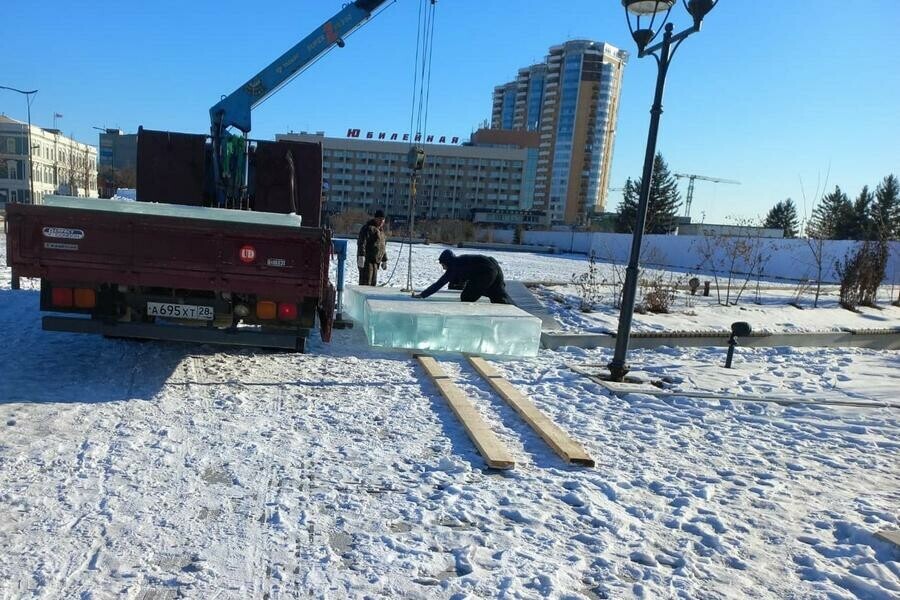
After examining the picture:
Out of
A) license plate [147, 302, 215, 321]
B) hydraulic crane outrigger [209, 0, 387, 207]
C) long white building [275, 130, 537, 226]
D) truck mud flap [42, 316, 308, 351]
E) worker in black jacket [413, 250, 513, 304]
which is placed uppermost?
long white building [275, 130, 537, 226]

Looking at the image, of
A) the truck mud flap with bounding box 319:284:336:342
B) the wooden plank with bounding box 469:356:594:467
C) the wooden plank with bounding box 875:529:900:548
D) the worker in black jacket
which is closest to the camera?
the wooden plank with bounding box 875:529:900:548

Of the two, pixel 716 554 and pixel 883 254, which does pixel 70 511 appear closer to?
pixel 716 554

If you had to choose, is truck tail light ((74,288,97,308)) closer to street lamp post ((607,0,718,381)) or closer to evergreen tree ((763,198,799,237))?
street lamp post ((607,0,718,381))

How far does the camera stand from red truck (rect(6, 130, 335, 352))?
5.14m

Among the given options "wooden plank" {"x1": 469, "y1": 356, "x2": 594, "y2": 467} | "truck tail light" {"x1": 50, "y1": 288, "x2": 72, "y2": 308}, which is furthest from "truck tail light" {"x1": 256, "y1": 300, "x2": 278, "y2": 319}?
"wooden plank" {"x1": 469, "y1": 356, "x2": 594, "y2": 467}

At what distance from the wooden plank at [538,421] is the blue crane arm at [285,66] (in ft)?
20.0

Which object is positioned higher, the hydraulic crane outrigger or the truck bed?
the hydraulic crane outrigger

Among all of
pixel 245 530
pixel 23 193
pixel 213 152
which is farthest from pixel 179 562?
pixel 23 193

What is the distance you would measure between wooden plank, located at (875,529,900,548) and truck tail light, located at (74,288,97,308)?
6.28m

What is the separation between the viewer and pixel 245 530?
3.13 m

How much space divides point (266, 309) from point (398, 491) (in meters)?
2.61

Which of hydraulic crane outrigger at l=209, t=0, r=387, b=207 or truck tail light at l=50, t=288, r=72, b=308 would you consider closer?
truck tail light at l=50, t=288, r=72, b=308

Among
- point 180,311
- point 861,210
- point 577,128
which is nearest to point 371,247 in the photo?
point 180,311

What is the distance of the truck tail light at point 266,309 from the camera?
5.56 meters
